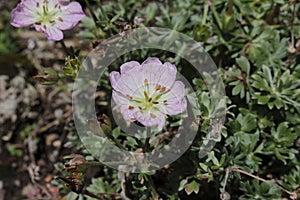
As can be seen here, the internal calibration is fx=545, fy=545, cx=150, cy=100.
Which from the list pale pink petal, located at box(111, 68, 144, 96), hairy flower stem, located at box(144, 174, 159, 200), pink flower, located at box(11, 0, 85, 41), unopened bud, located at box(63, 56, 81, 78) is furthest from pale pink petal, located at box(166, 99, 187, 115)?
pink flower, located at box(11, 0, 85, 41)

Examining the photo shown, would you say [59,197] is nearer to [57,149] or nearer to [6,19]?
[57,149]

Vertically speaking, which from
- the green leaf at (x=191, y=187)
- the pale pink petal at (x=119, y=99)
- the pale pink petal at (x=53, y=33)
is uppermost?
the pale pink petal at (x=53, y=33)

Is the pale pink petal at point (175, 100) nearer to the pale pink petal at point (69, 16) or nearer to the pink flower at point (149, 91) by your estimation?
the pink flower at point (149, 91)

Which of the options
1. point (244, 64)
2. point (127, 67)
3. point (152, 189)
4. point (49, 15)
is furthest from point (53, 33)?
point (244, 64)

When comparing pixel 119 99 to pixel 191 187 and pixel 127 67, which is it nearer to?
pixel 127 67

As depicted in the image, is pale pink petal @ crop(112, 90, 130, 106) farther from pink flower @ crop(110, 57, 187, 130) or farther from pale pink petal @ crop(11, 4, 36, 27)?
pale pink petal @ crop(11, 4, 36, 27)

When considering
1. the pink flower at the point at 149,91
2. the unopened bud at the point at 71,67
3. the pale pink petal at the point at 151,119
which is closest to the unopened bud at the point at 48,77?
the unopened bud at the point at 71,67

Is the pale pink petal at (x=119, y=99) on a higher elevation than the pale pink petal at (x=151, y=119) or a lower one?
higher
